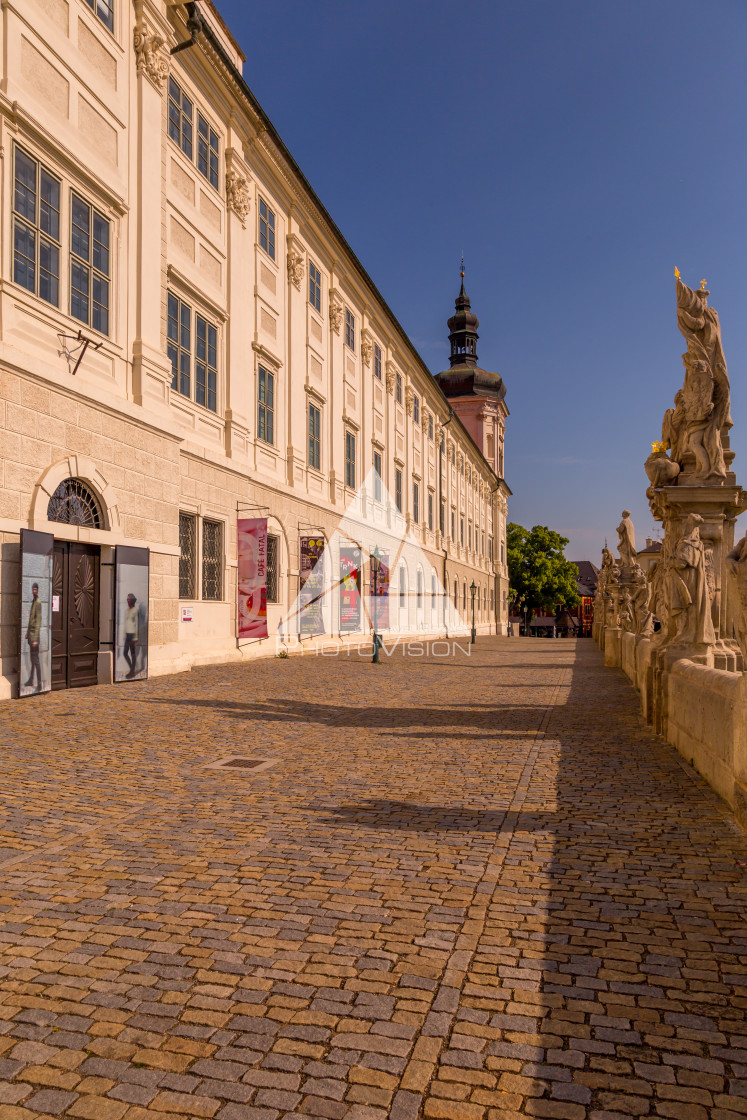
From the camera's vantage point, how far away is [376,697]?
14.5 metres

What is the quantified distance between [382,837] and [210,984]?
7.60 feet

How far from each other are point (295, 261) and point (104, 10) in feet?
37.1

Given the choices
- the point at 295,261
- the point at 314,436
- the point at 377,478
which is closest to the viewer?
the point at 295,261

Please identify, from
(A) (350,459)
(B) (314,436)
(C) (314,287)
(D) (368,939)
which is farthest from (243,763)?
(A) (350,459)

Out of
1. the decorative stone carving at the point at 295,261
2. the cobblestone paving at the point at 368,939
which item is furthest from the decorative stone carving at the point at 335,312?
the cobblestone paving at the point at 368,939

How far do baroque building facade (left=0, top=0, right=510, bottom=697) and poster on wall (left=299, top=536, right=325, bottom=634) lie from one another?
76 centimetres

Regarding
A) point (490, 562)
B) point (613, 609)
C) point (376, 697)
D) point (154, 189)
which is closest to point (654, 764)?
point (376, 697)

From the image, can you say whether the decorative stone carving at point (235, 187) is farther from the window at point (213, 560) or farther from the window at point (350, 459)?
the window at point (350, 459)

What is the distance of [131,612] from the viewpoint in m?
15.3

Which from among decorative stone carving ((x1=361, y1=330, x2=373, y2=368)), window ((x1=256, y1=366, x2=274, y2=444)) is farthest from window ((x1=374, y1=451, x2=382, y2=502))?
window ((x1=256, y1=366, x2=274, y2=444))

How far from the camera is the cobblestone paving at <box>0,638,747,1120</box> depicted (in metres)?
2.72

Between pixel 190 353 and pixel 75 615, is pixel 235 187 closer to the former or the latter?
pixel 190 353

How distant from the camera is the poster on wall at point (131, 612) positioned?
14945 millimetres

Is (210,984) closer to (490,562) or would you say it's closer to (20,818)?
(20,818)
